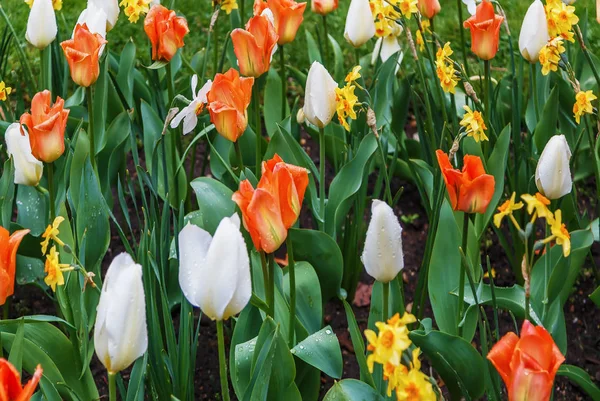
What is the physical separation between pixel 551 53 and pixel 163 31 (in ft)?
3.05

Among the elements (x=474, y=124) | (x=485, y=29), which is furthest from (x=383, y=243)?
(x=485, y=29)

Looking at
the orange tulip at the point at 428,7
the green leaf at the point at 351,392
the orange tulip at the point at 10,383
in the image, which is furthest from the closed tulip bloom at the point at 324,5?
the orange tulip at the point at 10,383

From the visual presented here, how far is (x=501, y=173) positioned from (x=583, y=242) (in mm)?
327

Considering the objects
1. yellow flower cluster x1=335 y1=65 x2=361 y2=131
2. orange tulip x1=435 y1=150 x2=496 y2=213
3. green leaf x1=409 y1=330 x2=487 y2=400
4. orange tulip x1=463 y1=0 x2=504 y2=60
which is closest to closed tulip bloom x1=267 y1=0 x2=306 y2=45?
yellow flower cluster x1=335 y1=65 x2=361 y2=131

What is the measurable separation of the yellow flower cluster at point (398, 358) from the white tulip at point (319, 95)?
866 mm

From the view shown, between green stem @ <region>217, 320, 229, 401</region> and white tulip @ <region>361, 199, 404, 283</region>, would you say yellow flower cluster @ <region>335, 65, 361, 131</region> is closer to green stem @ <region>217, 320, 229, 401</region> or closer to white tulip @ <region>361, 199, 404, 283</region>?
white tulip @ <region>361, 199, 404, 283</region>

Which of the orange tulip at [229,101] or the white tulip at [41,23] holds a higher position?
the white tulip at [41,23]

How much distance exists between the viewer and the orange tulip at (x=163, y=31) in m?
2.15

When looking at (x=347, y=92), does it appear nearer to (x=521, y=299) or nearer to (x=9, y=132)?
(x=521, y=299)

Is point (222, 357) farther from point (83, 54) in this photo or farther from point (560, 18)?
point (560, 18)

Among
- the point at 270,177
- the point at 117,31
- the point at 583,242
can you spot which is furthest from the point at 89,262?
the point at 117,31

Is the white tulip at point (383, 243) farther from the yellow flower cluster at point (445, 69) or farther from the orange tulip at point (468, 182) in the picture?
the yellow flower cluster at point (445, 69)

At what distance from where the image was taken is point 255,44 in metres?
2.00

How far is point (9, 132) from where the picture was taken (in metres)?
1.89
